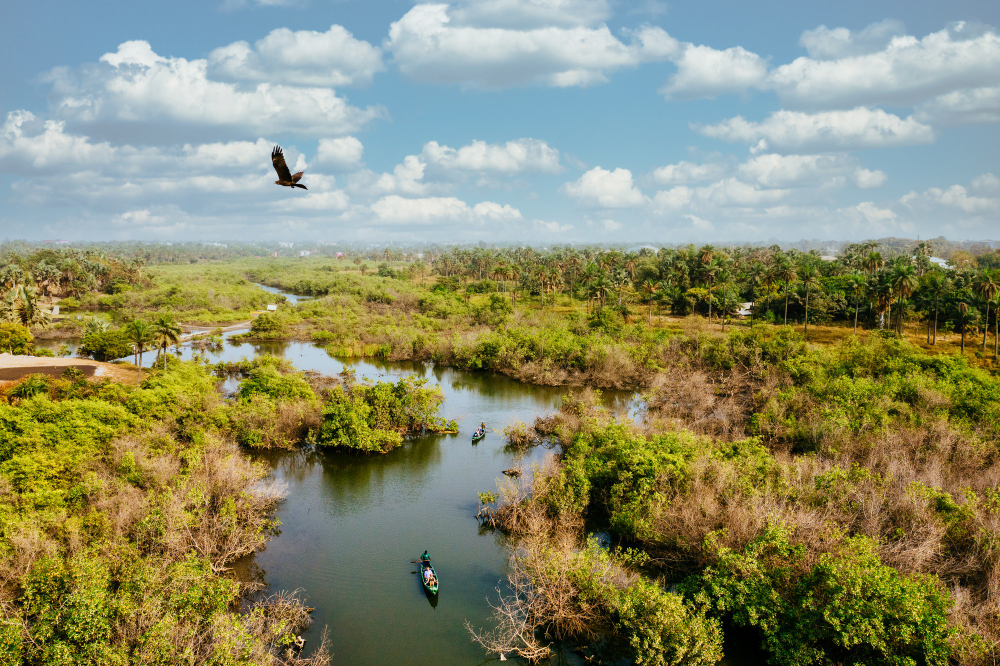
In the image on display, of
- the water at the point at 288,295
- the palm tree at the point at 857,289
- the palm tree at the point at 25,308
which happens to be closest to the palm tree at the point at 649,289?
the palm tree at the point at 857,289

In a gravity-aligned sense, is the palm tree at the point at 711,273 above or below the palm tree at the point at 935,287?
above

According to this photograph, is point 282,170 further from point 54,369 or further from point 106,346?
point 106,346

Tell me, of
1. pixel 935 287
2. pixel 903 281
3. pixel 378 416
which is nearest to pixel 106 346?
pixel 378 416

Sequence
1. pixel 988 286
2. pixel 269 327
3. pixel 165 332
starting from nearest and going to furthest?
pixel 165 332 < pixel 988 286 < pixel 269 327

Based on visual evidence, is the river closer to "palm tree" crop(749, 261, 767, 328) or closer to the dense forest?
the dense forest

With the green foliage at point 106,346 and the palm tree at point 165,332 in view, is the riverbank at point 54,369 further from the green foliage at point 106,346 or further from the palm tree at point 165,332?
the green foliage at point 106,346

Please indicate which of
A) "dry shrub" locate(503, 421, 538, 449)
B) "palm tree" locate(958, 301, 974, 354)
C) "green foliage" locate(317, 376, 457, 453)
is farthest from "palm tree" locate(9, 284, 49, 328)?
"palm tree" locate(958, 301, 974, 354)

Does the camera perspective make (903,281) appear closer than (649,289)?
Yes
